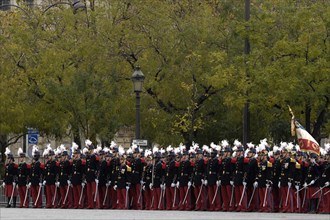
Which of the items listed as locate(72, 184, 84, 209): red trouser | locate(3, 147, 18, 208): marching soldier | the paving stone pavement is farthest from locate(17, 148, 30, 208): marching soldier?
the paving stone pavement

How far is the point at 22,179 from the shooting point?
1639 inches

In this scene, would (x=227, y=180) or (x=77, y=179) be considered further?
(x=77, y=179)

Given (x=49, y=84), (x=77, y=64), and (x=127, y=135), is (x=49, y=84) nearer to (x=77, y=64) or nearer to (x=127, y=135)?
(x=77, y=64)

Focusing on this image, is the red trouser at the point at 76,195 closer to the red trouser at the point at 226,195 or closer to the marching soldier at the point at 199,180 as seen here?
the marching soldier at the point at 199,180

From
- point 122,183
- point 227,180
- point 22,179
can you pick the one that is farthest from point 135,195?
point 22,179

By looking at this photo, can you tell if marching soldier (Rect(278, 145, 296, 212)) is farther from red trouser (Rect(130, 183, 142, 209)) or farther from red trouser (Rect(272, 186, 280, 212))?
red trouser (Rect(130, 183, 142, 209))

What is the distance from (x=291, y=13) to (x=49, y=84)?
32.2 ft

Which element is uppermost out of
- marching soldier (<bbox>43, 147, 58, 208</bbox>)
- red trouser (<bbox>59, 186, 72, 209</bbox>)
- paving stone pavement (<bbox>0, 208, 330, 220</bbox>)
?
marching soldier (<bbox>43, 147, 58, 208</bbox>)

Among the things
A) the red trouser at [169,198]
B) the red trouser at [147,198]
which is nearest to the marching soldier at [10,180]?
the red trouser at [147,198]

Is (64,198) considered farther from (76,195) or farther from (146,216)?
(146,216)

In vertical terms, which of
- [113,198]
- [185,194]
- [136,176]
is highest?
[136,176]

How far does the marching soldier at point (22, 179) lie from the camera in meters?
41.7

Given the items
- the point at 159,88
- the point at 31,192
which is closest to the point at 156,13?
the point at 159,88

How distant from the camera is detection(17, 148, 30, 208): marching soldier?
41.7 m
